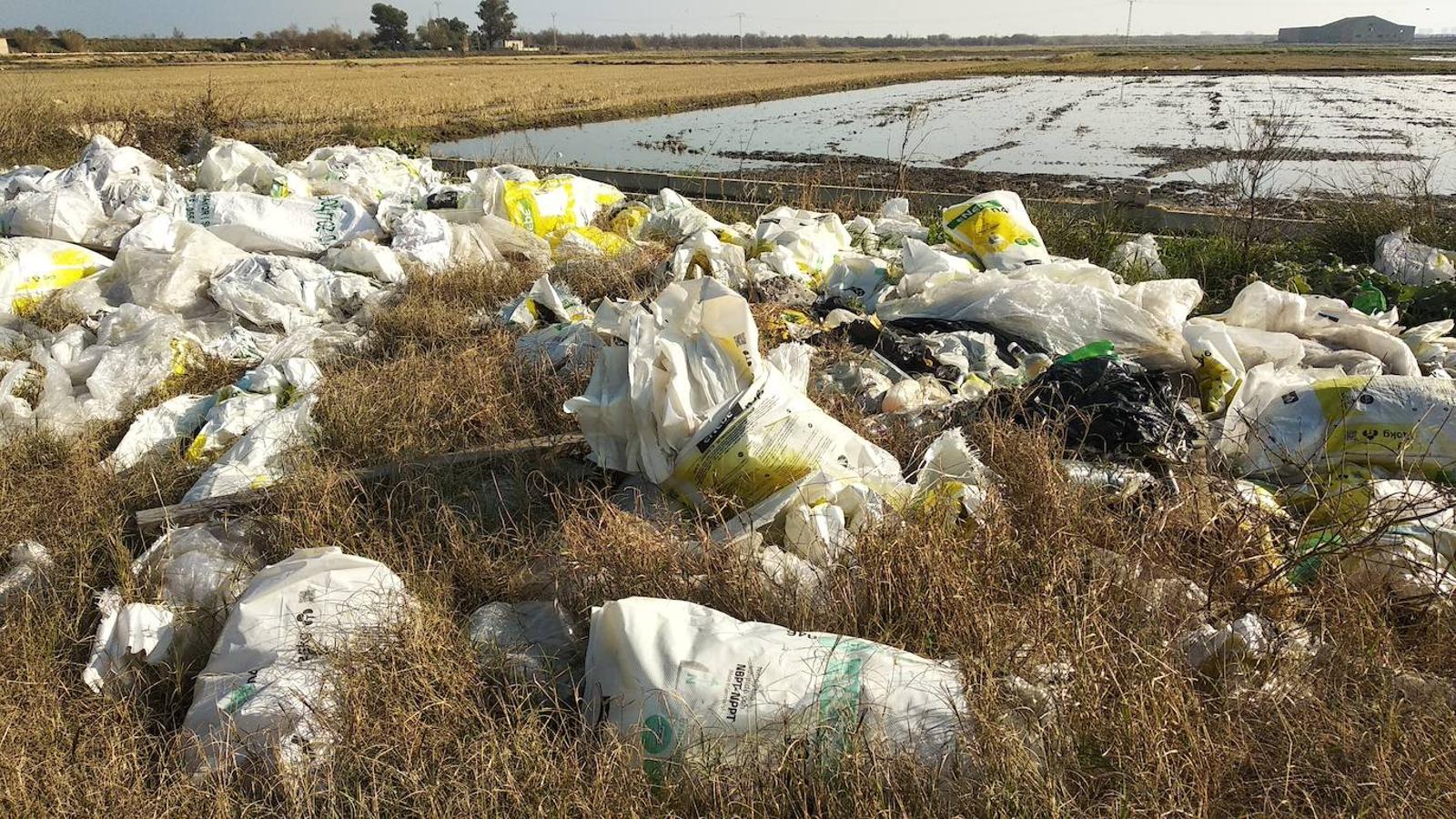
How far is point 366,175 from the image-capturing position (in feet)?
22.1

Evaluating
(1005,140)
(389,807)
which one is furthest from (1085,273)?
(1005,140)

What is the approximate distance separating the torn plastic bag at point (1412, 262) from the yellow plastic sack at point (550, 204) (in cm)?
493

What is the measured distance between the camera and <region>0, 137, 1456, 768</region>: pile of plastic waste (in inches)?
64.7

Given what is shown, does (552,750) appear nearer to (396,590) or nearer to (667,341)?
(396,590)

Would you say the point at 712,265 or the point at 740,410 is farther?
the point at 712,265

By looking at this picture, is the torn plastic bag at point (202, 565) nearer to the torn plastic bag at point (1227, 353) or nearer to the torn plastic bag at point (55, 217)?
the torn plastic bag at point (1227, 353)

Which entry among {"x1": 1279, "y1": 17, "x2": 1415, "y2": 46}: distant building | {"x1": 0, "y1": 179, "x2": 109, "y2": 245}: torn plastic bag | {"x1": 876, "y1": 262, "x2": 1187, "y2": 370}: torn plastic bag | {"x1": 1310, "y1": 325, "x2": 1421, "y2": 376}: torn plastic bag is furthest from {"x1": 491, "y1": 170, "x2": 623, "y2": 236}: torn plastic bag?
{"x1": 1279, "y1": 17, "x2": 1415, "y2": 46}: distant building

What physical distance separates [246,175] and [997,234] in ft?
17.3

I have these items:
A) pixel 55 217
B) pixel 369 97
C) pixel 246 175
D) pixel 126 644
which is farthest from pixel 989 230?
pixel 369 97

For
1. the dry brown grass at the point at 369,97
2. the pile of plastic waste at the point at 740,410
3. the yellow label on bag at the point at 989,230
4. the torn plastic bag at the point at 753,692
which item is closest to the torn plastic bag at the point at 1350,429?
the pile of plastic waste at the point at 740,410

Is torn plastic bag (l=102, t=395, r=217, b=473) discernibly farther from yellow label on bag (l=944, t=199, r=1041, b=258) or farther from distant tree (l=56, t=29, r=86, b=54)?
distant tree (l=56, t=29, r=86, b=54)

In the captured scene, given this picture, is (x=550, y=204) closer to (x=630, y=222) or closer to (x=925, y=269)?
(x=630, y=222)

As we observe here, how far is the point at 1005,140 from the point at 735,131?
20.0 ft

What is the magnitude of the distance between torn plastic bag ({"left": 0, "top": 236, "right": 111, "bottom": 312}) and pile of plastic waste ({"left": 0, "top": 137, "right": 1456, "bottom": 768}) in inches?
0.6
